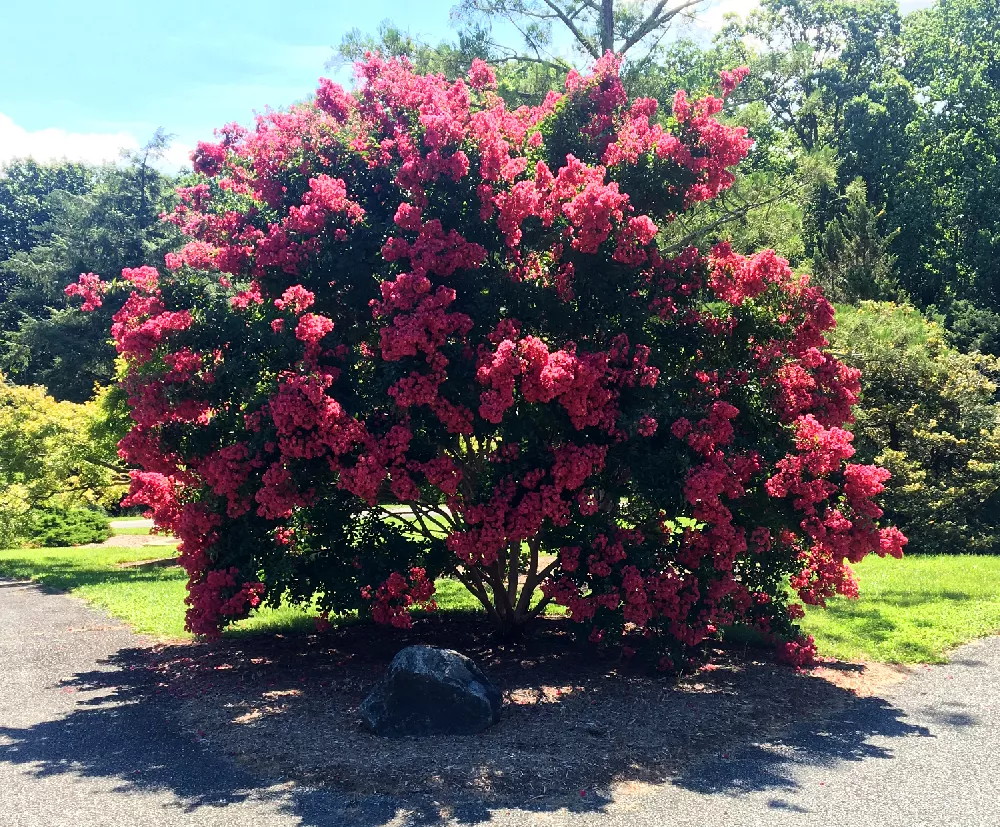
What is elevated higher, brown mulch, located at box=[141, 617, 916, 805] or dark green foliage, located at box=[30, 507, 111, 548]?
dark green foliage, located at box=[30, 507, 111, 548]

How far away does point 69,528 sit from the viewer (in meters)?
24.0

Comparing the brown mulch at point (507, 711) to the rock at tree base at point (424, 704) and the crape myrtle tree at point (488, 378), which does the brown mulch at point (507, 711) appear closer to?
the rock at tree base at point (424, 704)

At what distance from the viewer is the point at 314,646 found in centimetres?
975

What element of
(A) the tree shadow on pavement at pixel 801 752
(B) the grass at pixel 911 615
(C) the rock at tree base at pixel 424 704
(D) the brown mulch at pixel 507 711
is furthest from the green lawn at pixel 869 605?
(C) the rock at tree base at pixel 424 704

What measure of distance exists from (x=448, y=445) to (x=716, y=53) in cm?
2246

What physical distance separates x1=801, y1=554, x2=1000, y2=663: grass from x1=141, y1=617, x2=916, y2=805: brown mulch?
85 cm

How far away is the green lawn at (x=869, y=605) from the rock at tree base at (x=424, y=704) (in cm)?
439

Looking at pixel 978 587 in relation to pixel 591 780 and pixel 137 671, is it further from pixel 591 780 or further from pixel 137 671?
pixel 137 671

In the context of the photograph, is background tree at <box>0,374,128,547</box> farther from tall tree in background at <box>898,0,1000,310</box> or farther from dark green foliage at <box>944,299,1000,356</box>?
tall tree in background at <box>898,0,1000,310</box>

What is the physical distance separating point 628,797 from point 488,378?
10.6ft

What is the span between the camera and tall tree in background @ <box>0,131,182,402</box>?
107 feet

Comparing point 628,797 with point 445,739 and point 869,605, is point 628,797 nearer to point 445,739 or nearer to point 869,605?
point 445,739

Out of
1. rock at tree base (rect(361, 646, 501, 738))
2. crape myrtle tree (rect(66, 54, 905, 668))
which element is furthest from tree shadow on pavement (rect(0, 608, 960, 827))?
crape myrtle tree (rect(66, 54, 905, 668))

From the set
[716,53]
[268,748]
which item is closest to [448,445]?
[268,748]
